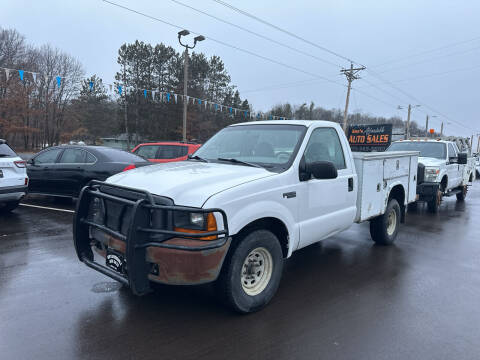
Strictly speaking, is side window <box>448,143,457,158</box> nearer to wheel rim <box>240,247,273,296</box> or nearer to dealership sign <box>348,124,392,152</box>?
dealership sign <box>348,124,392,152</box>

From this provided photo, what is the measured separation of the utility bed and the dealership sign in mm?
14341

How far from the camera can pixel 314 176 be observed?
405cm

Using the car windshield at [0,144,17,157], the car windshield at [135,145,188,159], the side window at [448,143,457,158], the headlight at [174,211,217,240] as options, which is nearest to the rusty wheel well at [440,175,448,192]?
the side window at [448,143,457,158]

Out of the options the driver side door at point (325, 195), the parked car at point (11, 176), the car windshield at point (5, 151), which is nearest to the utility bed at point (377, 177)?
the driver side door at point (325, 195)

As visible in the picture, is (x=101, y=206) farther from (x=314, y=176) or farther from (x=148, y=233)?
(x=314, y=176)

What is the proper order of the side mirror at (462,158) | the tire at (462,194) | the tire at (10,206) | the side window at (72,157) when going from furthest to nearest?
the tire at (462,194), the side mirror at (462,158), the side window at (72,157), the tire at (10,206)

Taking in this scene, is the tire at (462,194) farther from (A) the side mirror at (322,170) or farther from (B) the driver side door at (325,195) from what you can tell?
(A) the side mirror at (322,170)

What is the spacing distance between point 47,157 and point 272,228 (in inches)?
310

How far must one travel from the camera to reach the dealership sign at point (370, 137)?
66.7ft

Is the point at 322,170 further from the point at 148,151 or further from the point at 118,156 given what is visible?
the point at 148,151

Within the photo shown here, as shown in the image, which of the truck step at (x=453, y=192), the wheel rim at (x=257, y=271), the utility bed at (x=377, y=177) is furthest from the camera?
the truck step at (x=453, y=192)

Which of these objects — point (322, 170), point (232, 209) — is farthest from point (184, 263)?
point (322, 170)

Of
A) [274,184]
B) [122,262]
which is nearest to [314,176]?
[274,184]

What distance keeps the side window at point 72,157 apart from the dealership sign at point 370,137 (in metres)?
15.5
